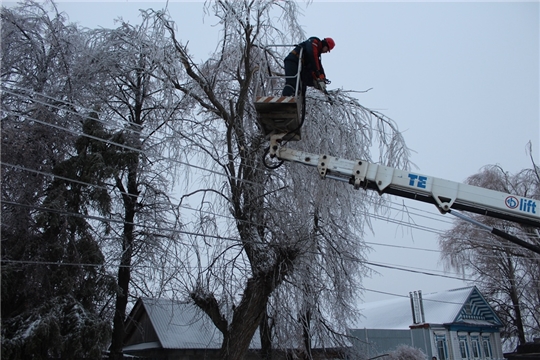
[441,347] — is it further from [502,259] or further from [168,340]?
[168,340]

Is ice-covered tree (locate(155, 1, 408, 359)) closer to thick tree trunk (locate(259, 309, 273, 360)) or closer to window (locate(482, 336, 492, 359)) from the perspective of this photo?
thick tree trunk (locate(259, 309, 273, 360))

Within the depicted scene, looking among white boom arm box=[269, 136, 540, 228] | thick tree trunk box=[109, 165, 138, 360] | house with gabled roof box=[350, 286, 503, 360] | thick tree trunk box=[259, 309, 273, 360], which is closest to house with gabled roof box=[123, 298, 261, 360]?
thick tree trunk box=[109, 165, 138, 360]

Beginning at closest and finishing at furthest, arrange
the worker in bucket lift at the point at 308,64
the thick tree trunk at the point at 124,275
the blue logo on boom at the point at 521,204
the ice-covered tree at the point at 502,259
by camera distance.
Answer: the blue logo on boom at the point at 521,204, the worker in bucket lift at the point at 308,64, the thick tree trunk at the point at 124,275, the ice-covered tree at the point at 502,259

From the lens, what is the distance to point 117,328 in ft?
43.8

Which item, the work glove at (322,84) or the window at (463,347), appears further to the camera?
the window at (463,347)

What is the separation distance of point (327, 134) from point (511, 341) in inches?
955

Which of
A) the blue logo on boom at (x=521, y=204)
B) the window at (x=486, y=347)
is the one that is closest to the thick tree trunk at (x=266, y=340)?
the blue logo on boom at (x=521, y=204)

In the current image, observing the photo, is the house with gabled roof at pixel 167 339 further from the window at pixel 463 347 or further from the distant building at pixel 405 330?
the window at pixel 463 347

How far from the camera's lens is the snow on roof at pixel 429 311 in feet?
76.3

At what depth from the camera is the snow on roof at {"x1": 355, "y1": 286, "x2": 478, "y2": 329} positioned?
76.3 ft

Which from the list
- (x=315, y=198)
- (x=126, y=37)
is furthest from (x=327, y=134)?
(x=126, y=37)

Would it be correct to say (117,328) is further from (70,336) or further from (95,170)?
(95,170)

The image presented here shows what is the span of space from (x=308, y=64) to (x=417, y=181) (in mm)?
2415

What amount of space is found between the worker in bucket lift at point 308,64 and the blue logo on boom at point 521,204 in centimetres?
307
